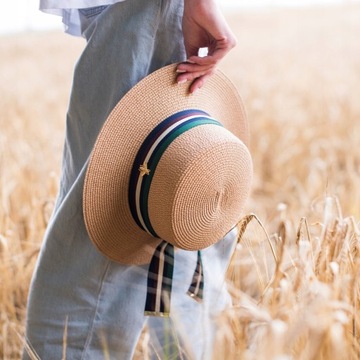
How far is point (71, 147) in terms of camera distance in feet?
3.57

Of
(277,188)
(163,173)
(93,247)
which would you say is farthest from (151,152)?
(277,188)

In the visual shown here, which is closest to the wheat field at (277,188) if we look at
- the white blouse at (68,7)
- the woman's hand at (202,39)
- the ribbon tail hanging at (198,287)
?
the ribbon tail hanging at (198,287)

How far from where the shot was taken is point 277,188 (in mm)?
2639

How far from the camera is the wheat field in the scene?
0.75m

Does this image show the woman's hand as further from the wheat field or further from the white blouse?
the wheat field

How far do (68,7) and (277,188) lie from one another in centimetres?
173

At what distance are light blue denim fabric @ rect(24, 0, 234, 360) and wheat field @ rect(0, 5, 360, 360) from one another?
10 centimetres

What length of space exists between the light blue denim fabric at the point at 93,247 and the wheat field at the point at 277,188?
0.34 ft

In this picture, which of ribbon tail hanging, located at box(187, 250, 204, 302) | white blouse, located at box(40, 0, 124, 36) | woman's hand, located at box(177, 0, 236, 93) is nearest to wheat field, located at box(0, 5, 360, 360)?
ribbon tail hanging, located at box(187, 250, 204, 302)

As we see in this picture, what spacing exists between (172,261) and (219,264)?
162 millimetres

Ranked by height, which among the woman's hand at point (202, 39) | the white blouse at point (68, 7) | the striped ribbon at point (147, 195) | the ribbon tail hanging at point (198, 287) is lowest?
the ribbon tail hanging at point (198, 287)

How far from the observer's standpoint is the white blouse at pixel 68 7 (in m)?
1.01

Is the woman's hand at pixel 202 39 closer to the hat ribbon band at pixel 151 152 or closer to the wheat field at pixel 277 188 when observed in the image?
the hat ribbon band at pixel 151 152

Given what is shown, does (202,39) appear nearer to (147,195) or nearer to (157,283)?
(147,195)
